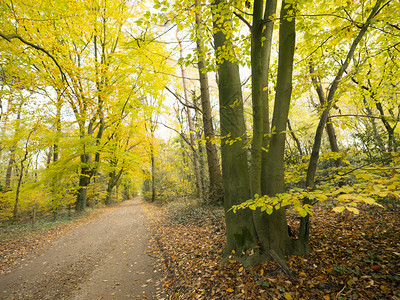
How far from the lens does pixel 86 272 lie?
4.63m

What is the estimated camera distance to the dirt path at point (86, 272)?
3838 millimetres

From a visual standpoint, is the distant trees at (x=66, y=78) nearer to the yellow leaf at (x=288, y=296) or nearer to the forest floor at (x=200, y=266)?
the forest floor at (x=200, y=266)

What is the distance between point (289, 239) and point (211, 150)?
4540 millimetres

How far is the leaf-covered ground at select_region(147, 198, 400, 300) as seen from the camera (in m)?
2.38

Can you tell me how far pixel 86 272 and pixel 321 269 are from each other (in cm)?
515

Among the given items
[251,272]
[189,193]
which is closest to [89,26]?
[189,193]

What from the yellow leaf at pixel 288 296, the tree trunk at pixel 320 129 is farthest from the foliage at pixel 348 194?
the yellow leaf at pixel 288 296

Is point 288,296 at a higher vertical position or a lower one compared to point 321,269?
lower

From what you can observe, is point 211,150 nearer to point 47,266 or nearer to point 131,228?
point 131,228

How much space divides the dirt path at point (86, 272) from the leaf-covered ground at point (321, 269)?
2.03 feet

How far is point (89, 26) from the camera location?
341 inches

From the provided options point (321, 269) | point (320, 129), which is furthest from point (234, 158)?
point (321, 269)

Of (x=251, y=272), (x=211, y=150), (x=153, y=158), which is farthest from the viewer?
(x=153, y=158)

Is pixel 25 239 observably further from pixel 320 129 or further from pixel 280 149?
pixel 320 129
